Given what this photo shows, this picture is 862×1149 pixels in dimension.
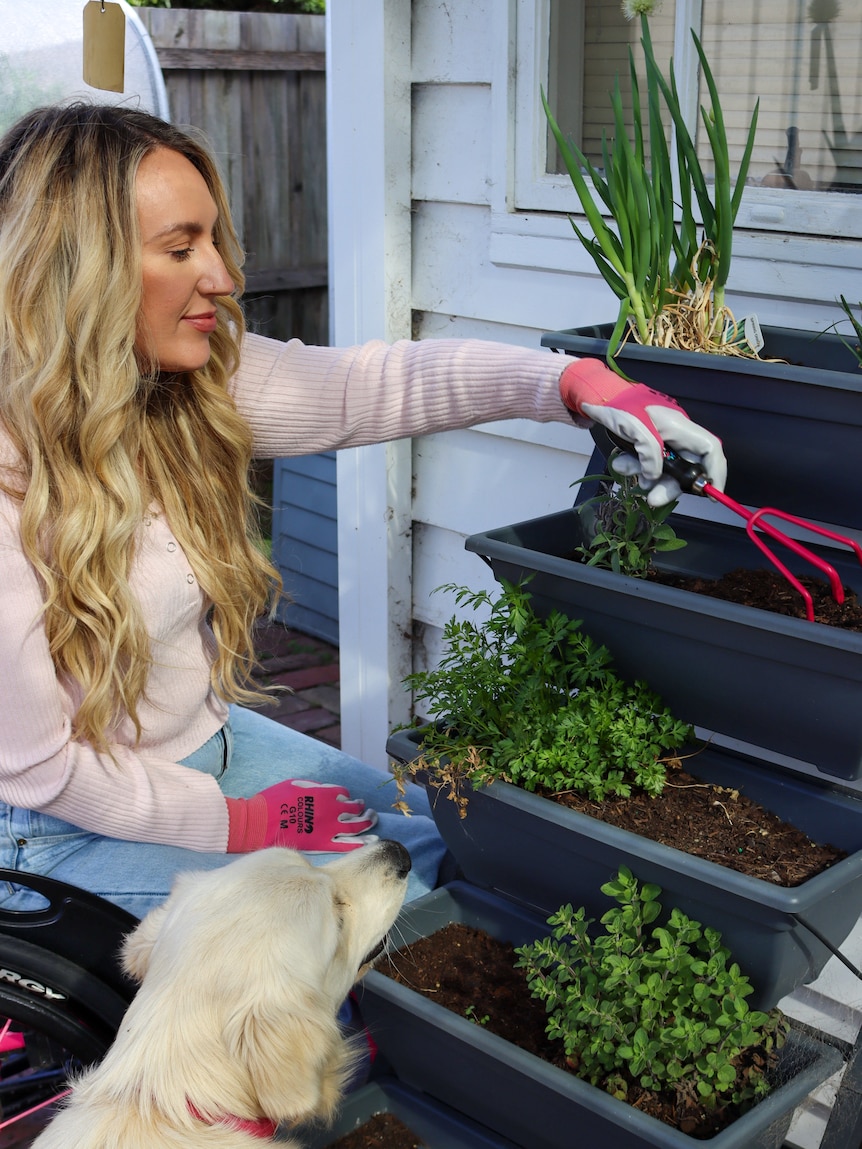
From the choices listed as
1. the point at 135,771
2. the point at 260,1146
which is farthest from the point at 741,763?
the point at 135,771

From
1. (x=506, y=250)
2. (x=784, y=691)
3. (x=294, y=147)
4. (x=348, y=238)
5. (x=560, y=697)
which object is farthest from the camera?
(x=294, y=147)

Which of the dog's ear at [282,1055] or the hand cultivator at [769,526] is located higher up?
the hand cultivator at [769,526]

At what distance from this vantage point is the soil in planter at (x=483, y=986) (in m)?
1.58

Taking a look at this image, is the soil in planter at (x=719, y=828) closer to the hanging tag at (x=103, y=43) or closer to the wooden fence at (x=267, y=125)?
the hanging tag at (x=103, y=43)

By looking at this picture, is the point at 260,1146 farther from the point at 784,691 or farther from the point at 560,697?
the point at 784,691

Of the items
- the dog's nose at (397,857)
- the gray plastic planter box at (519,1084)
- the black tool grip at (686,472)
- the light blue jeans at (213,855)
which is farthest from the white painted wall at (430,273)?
the gray plastic planter box at (519,1084)

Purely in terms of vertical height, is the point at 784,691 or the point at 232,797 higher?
the point at 784,691

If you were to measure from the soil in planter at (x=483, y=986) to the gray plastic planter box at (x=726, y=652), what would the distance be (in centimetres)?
47

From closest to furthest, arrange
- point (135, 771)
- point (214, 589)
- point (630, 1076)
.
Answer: point (630, 1076)
point (135, 771)
point (214, 589)

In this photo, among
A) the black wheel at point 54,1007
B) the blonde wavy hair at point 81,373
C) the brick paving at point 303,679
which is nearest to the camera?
the black wheel at point 54,1007

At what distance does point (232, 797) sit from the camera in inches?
80.0

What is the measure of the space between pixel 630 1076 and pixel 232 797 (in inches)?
33.0

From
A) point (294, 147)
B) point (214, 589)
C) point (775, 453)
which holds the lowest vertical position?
point (214, 589)

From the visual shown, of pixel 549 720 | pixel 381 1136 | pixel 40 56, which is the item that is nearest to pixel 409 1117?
pixel 381 1136
